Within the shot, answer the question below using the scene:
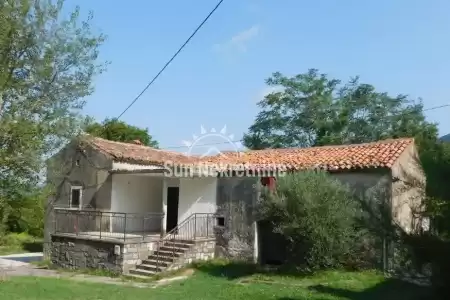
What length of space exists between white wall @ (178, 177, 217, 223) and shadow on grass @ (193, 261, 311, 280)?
2.31m

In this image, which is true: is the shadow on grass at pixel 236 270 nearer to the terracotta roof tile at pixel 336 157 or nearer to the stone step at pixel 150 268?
the stone step at pixel 150 268

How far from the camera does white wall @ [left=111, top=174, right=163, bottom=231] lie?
21516mm

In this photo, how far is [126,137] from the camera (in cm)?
4316

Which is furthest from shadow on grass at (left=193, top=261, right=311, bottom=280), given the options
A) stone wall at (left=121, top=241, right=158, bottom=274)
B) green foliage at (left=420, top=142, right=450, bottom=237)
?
green foliage at (left=420, top=142, right=450, bottom=237)

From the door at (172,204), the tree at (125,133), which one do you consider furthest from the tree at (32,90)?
the tree at (125,133)

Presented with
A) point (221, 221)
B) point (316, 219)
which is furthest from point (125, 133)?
point (316, 219)

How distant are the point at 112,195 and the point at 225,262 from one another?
692 cm

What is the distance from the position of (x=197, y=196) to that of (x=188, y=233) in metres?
1.57

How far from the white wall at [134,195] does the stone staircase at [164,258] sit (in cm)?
447

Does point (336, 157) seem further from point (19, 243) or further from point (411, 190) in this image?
point (19, 243)

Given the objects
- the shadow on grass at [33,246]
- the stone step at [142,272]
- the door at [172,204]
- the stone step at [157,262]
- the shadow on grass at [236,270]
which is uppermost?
the door at [172,204]

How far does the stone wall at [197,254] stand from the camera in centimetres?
1648

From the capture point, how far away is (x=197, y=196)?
19000 mm

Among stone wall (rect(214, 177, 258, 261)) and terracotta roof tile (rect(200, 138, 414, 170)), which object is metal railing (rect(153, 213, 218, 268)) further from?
terracotta roof tile (rect(200, 138, 414, 170))
